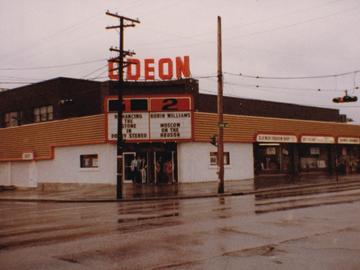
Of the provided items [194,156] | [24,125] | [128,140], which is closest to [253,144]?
[194,156]

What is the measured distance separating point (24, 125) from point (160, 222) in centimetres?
3113

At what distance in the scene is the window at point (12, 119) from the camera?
44.4 m

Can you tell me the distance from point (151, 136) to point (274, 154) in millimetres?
13672

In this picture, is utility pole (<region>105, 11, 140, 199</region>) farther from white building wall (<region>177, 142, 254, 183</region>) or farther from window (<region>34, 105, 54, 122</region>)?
window (<region>34, 105, 54, 122</region>)

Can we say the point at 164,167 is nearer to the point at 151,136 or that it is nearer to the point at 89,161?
the point at 151,136

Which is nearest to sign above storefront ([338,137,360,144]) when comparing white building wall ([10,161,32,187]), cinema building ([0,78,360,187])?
cinema building ([0,78,360,187])

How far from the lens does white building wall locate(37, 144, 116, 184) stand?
115ft

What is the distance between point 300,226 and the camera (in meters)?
12.9

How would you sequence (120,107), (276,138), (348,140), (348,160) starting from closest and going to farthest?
(120,107), (276,138), (348,140), (348,160)

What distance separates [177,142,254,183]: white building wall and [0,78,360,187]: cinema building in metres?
0.07

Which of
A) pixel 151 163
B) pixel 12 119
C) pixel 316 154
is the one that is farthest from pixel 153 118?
pixel 316 154

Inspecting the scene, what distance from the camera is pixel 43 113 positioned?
41.7 m

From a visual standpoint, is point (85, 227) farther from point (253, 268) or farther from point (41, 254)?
point (253, 268)

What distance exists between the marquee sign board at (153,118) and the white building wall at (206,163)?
1.37 metres
